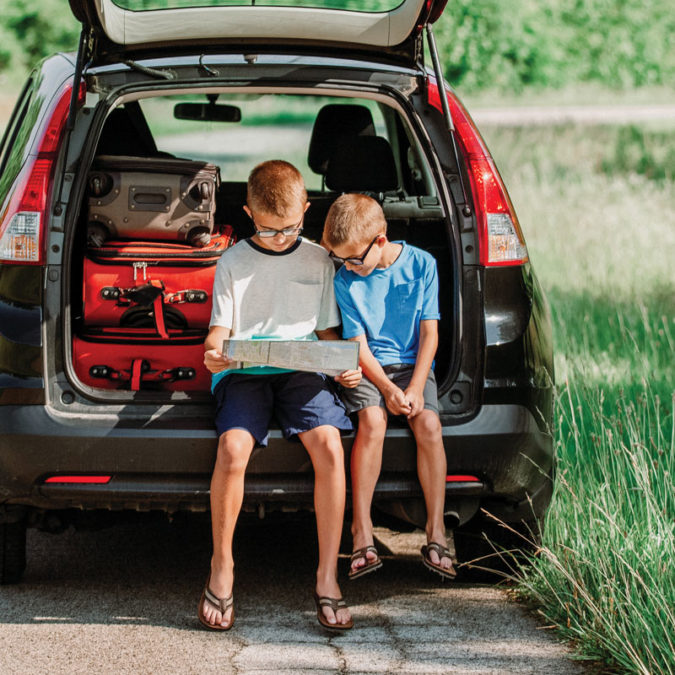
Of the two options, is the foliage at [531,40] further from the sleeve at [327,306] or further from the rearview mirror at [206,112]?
the sleeve at [327,306]

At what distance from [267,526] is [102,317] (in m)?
1.38

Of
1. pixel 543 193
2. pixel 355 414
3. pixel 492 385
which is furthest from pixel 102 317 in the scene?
pixel 543 193

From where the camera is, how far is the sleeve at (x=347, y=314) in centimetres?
379

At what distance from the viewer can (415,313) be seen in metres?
3.85

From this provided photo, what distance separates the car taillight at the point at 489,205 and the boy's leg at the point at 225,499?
947 millimetres

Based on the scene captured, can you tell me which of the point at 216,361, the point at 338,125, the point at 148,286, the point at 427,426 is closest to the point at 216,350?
the point at 216,361

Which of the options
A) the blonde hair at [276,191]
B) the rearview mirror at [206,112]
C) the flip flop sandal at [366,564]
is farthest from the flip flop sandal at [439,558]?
the rearview mirror at [206,112]

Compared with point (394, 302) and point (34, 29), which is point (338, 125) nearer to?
point (394, 302)

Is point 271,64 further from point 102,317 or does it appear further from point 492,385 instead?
point 492,385

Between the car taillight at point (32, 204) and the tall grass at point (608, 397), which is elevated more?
the car taillight at point (32, 204)

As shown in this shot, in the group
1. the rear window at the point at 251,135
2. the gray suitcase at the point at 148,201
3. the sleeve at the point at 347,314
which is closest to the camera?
the sleeve at the point at 347,314

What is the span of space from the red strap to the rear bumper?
0.31 m

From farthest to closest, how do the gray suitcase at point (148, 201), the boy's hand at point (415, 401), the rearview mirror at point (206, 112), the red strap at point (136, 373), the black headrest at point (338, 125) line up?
1. the rearview mirror at point (206, 112)
2. the black headrest at point (338, 125)
3. the gray suitcase at point (148, 201)
4. the red strap at point (136, 373)
5. the boy's hand at point (415, 401)

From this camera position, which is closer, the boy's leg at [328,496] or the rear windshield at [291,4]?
the boy's leg at [328,496]
